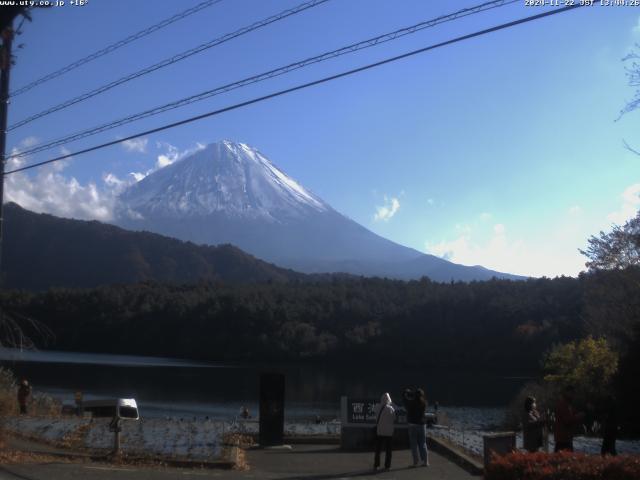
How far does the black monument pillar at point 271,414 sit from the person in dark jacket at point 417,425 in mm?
2763

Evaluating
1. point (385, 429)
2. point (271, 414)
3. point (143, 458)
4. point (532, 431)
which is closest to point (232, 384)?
point (271, 414)

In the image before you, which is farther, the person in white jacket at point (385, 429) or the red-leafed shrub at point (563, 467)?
the person in white jacket at point (385, 429)

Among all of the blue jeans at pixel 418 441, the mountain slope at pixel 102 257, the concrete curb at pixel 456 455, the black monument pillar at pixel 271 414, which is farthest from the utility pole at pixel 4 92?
the mountain slope at pixel 102 257

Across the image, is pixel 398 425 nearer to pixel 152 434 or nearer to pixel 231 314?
pixel 152 434

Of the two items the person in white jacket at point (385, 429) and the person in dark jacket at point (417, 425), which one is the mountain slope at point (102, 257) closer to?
the person in dark jacket at point (417, 425)

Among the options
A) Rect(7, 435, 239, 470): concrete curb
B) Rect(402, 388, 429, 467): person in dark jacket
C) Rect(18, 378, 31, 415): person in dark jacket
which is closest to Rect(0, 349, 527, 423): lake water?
Rect(18, 378, 31, 415): person in dark jacket

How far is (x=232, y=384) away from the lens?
65250mm

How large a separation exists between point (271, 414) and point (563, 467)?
7.32 metres

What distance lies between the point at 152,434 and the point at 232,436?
1.53 meters

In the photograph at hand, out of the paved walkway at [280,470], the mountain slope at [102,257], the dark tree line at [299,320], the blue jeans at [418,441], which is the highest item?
the mountain slope at [102,257]

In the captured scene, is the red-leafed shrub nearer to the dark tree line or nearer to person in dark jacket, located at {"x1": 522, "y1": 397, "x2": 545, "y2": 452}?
person in dark jacket, located at {"x1": 522, "y1": 397, "x2": 545, "y2": 452}

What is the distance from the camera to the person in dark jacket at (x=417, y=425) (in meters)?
12.4

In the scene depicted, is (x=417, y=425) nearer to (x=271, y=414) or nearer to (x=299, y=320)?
(x=271, y=414)

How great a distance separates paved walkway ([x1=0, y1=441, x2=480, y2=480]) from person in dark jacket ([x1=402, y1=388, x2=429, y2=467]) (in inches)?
8.7
